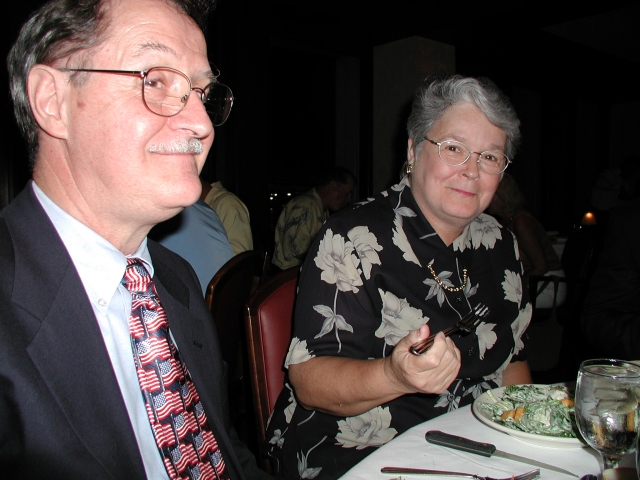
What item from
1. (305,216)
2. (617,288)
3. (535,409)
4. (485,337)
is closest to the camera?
(535,409)

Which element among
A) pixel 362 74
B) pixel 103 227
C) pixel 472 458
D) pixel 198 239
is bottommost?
pixel 472 458

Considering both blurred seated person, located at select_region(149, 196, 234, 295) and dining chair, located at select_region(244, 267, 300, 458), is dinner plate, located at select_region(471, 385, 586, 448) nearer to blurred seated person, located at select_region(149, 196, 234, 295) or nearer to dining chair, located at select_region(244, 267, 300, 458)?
dining chair, located at select_region(244, 267, 300, 458)

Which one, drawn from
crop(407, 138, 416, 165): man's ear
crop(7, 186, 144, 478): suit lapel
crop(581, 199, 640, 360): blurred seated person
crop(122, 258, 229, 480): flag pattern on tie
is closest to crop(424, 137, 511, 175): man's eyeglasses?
crop(407, 138, 416, 165): man's ear

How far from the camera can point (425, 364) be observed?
992mm

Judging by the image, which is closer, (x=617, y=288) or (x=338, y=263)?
(x=338, y=263)

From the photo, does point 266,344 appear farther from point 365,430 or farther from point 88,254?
point 88,254

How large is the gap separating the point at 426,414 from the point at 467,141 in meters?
0.88

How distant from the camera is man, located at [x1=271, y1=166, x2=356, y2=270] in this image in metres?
5.63

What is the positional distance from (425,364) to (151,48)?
0.84m

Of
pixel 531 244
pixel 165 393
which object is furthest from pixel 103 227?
pixel 531 244

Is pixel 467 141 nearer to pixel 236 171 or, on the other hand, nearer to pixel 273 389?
pixel 273 389

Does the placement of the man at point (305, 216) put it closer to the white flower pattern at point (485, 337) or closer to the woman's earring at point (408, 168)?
the woman's earring at point (408, 168)

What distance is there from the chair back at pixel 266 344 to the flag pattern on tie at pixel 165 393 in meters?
0.41

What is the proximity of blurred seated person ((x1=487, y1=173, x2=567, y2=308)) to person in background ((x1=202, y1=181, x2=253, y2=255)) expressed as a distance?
2.23m
